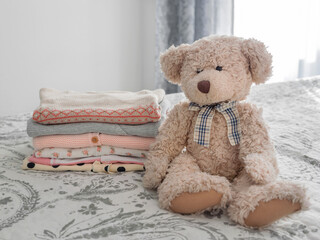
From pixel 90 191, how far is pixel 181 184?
0.80 ft

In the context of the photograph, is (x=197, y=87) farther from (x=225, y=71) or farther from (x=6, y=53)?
(x=6, y=53)

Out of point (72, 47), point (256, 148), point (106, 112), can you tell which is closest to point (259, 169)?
point (256, 148)

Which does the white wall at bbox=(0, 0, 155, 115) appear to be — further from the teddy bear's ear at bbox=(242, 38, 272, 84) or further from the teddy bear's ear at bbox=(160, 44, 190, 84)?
the teddy bear's ear at bbox=(242, 38, 272, 84)

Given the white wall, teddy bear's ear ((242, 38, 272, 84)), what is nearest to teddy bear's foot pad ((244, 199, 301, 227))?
teddy bear's ear ((242, 38, 272, 84))

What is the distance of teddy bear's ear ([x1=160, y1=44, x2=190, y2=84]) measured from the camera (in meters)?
0.89

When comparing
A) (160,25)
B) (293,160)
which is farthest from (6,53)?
(293,160)

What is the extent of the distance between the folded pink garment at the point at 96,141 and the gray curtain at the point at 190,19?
6.32ft

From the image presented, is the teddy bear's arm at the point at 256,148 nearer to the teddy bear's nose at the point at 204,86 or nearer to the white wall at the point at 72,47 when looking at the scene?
the teddy bear's nose at the point at 204,86

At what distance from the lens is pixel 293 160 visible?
3.26 feet

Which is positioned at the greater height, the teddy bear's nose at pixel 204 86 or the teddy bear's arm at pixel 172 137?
the teddy bear's nose at pixel 204 86

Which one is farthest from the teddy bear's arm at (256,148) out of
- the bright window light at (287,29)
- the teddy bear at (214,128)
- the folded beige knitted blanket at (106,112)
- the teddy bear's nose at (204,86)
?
the bright window light at (287,29)

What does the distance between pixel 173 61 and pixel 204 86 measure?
0.48 ft

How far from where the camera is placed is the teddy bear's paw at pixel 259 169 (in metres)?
0.71

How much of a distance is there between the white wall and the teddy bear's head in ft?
6.63
